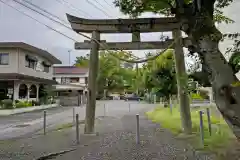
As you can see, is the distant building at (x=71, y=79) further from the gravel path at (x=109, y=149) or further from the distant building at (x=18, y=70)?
the gravel path at (x=109, y=149)

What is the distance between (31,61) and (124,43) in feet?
71.3

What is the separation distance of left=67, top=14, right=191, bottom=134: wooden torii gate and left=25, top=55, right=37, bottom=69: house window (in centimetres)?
1974

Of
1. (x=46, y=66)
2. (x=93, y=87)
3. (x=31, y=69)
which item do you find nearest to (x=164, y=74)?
(x=93, y=87)

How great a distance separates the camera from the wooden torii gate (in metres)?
9.65

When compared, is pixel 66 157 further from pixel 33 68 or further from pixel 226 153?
pixel 33 68

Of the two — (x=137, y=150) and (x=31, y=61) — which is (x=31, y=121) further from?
(x=31, y=61)

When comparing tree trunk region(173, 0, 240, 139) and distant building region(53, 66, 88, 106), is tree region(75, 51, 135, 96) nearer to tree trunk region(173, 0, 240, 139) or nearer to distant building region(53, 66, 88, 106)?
distant building region(53, 66, 88, 106)

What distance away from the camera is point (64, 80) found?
5072 cm

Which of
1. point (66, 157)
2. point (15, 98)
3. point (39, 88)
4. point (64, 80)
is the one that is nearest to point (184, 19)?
point (66, 157)

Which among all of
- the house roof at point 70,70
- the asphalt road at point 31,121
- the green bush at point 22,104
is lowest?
the asphalt road at point 31,121

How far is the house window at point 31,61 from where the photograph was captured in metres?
28.3

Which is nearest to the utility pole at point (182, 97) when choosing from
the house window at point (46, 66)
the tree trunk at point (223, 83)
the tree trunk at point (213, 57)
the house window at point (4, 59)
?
the tree trunk at point (213, 57)

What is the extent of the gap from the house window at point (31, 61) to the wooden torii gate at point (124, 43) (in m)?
19.7

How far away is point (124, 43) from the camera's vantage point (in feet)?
32.9
